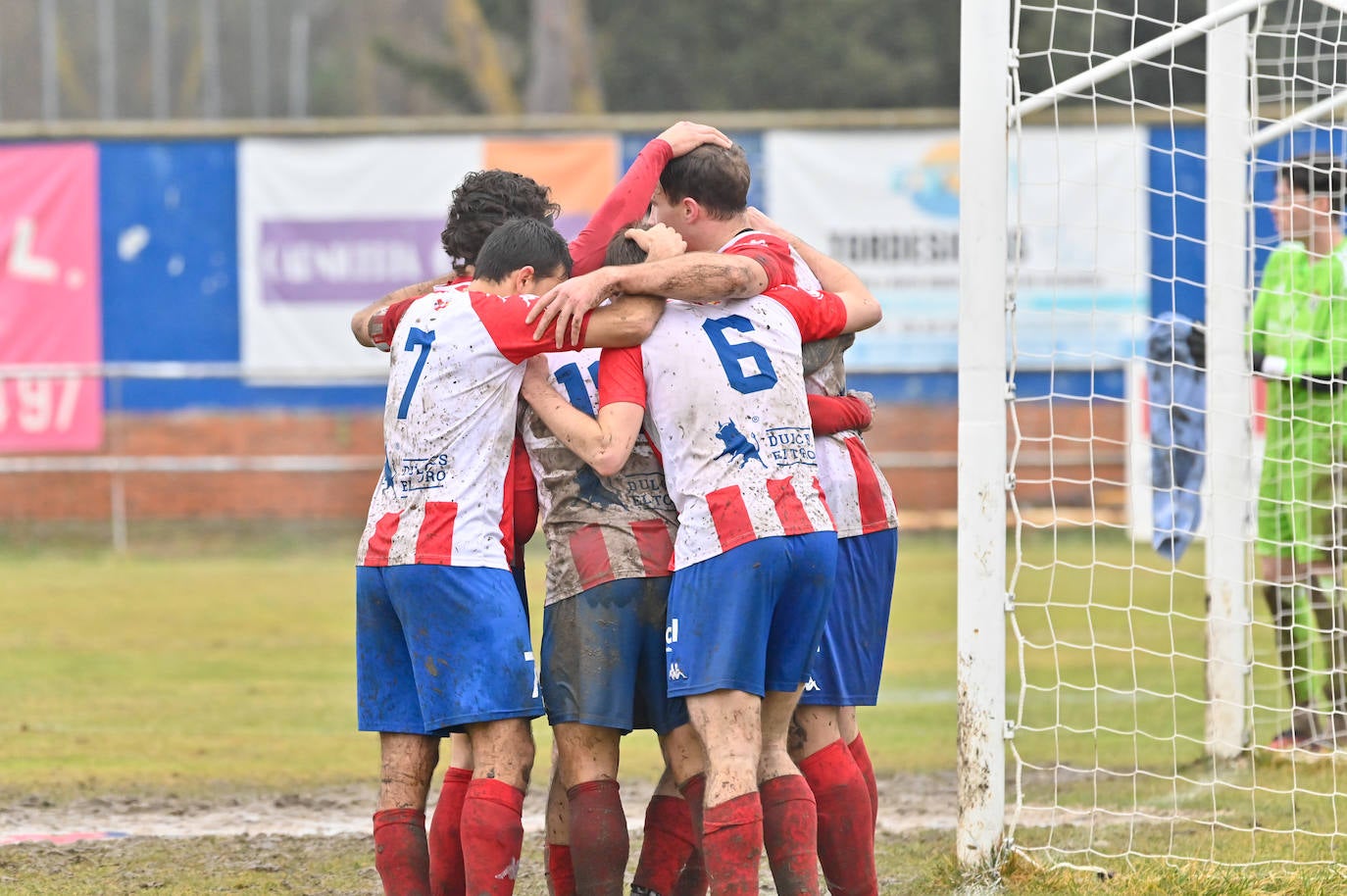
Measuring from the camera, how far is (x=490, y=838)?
4602 mm

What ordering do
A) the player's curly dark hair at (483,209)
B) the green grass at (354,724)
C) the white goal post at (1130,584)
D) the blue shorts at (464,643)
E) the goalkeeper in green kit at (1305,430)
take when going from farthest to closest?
the goalkeeper in green kit at (1305,430), the green grass at (354,724), the white goal post at (1130,584), the player's curly dark hair at (483,209), the blue shorts at (464,643)

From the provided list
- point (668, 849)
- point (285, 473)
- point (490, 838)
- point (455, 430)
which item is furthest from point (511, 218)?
point (285, 473)

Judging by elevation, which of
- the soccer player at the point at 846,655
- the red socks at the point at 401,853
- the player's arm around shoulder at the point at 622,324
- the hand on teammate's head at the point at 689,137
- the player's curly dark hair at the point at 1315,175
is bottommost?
the red socks at the point at 401,853

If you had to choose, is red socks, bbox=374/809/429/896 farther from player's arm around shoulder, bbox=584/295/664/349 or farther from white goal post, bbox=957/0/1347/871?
white goal post, bbox=957/0/1347/871

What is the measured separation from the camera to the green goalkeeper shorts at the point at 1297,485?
8.07 metres

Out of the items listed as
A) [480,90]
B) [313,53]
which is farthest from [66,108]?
[480,90]

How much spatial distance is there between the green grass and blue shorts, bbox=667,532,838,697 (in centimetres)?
126

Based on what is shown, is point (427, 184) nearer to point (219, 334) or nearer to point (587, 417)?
point (219, 334)

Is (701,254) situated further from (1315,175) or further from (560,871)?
(1315,175)

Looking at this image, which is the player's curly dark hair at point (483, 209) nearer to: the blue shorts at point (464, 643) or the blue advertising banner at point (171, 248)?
the blue shorts at point (464, 643)

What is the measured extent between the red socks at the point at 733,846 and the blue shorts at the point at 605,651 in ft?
1.53

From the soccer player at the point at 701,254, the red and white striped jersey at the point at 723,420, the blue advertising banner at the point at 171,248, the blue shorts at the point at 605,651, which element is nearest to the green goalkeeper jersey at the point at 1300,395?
the soccer player at the point at 701,254

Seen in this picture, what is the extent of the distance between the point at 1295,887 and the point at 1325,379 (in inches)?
133

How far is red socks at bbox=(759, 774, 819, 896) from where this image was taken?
4.64 meters
